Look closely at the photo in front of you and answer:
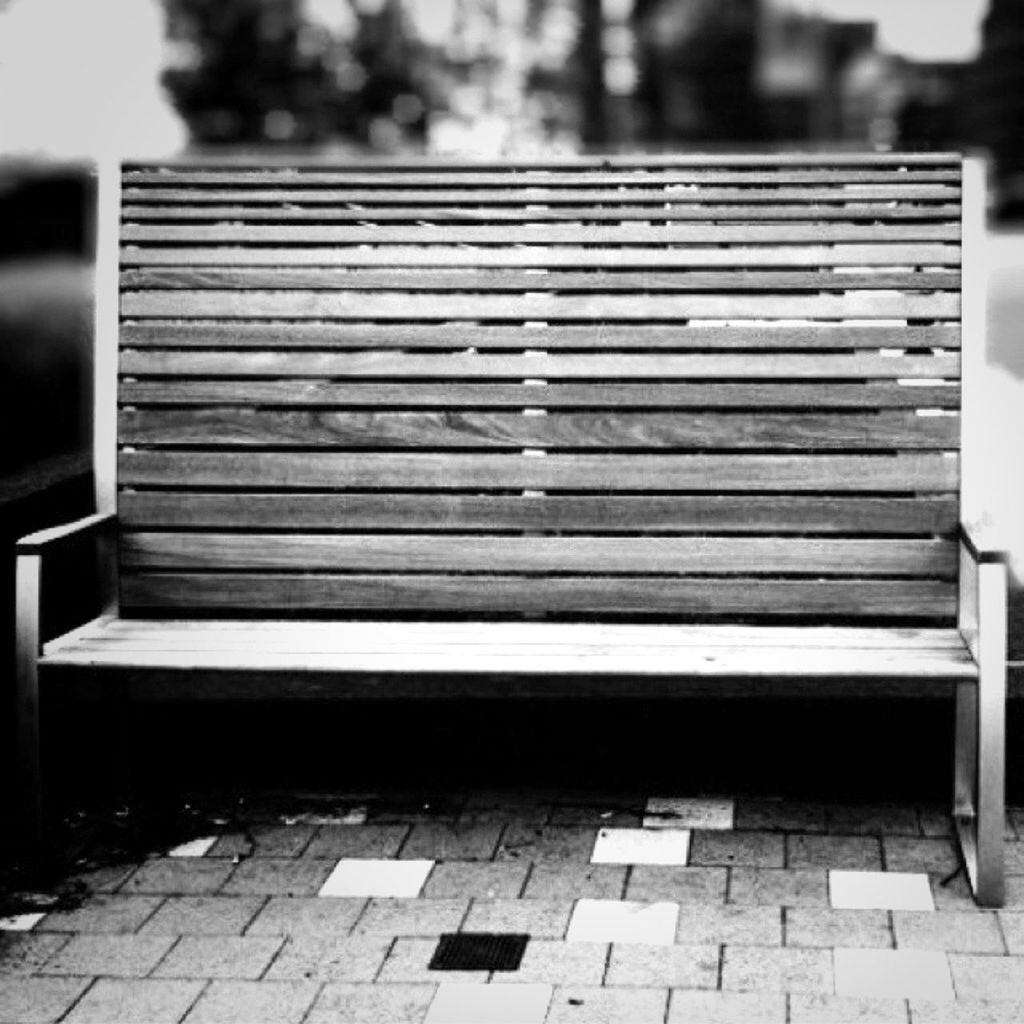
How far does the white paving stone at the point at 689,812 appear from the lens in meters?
4.19

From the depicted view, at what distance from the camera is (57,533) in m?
3.99

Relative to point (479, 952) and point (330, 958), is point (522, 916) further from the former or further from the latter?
point (330, 958)

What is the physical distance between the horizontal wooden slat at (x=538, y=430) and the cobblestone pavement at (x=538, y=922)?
0.81 m

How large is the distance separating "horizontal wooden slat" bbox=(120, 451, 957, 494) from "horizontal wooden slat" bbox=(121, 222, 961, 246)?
46 cm

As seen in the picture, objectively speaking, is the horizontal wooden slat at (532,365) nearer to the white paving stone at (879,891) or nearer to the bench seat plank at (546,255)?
the bench seat plank at (546,255)

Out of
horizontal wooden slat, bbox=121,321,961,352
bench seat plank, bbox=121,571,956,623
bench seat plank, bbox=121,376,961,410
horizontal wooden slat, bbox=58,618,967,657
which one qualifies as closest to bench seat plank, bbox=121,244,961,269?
horizontal wooden slat, bbox=121,321,961,352

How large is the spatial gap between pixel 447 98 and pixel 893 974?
2590 millimetres

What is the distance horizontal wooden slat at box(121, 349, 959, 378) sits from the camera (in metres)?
4.13

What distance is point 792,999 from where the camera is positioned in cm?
328

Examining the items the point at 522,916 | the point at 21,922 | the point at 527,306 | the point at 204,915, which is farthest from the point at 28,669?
the point at 527,306

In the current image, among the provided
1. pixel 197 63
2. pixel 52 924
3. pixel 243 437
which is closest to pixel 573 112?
pixel 197 63

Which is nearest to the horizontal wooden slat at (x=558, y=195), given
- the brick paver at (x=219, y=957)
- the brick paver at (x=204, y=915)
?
the brick paver at (x=204, y=915)

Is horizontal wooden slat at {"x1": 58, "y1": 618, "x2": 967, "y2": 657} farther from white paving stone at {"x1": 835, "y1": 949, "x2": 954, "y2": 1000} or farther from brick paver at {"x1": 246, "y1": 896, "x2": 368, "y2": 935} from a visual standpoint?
white paving stone at {"x1": 835, "y1": 949, "x2": 954, "y2": 1000}

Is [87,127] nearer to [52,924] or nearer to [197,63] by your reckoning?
[197,63]
